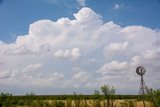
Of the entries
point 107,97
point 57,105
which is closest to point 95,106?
point 107,97

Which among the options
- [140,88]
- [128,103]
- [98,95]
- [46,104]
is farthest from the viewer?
[140,88]

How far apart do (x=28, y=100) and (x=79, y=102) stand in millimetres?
9866

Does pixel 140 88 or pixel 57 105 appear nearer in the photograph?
pixel 57 105

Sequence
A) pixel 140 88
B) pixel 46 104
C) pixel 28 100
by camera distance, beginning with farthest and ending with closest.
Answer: pixel 140 88 < pixel 28 100 < pixel 46 104

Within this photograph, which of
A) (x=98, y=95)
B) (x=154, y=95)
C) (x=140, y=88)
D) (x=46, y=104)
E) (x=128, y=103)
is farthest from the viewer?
(x=140, y=88)

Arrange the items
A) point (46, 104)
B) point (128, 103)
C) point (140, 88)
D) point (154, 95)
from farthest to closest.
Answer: point (140, 88) < point (46, 104) < point (128, 103) < point (154, 95)

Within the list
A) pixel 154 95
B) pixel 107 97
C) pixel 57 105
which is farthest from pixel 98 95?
pixel 154 95

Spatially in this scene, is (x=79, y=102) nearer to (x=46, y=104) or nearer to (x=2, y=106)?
(x=46, y=104)

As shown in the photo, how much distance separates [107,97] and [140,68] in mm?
12189

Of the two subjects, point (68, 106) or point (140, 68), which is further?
point (140, 68)

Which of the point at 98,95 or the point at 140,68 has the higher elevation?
the point at 140,68

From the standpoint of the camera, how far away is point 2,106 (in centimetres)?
4172

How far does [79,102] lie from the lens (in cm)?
5194

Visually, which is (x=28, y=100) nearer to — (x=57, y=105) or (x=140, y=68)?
(x=57, y=105)
